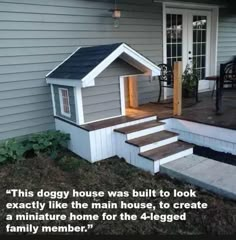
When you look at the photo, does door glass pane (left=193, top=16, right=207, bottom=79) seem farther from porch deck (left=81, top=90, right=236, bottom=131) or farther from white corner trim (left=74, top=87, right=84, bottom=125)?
white corner trim (left=74, top=87, right=84, bottom=125)

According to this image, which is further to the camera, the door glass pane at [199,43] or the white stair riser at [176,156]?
the door glass pane at [199,43]

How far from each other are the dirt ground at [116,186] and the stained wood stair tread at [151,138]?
0.30 metres

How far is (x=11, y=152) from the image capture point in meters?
3.45

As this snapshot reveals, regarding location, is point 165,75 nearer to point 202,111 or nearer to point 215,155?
point 202,111

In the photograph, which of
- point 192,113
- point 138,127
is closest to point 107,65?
point 138,127

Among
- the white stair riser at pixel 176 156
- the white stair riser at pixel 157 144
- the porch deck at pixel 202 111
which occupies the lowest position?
the white stair riser at pixel 176 156

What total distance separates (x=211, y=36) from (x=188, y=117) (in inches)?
118

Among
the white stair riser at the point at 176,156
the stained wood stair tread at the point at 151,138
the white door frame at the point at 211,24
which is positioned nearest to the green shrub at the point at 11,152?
the stained wood stair tread at the point at 151,138

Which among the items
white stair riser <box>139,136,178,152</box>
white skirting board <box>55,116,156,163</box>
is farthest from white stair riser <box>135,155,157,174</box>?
white skirting board <box>55,116,156,163</box>

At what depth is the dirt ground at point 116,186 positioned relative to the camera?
2203mm

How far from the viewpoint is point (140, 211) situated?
7.91 ft

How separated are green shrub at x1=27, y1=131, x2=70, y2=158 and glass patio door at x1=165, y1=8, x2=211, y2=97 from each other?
2.67 metres

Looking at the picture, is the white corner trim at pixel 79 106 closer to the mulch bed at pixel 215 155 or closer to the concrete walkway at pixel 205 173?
the concrete walkway at pixel 205 173

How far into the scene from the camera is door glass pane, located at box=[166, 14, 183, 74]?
542 cm
